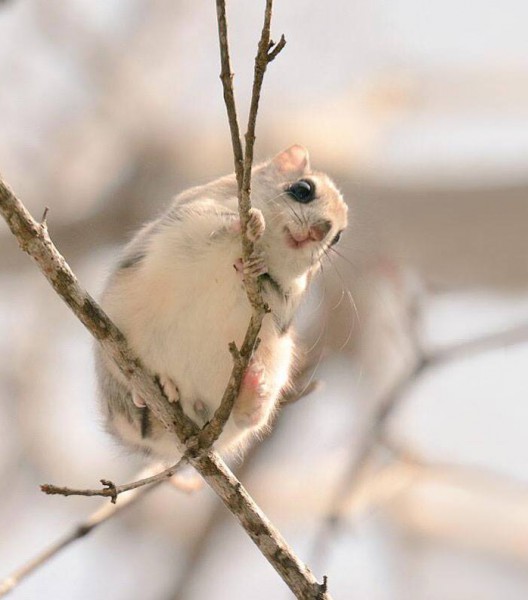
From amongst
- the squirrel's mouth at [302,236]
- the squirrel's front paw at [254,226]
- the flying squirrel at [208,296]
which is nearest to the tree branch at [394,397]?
the flying squirrel at [208,296]

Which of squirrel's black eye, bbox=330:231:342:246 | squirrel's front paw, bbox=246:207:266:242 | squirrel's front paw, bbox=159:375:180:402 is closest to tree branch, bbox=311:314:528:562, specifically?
squirrel's black eye, bbox=330:231:342:246

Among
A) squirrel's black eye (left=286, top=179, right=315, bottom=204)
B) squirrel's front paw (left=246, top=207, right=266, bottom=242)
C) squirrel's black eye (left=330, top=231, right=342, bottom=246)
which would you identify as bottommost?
squirrel's front paw (left=246, top=207, right=266, bottom=242)

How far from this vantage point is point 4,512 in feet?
24.7

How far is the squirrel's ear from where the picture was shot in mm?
4305

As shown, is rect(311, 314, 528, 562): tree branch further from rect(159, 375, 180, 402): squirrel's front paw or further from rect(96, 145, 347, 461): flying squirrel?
rect(159, 375, 180, 402): squirrel's front paw

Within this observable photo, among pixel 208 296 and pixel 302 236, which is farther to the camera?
pixel 302 236

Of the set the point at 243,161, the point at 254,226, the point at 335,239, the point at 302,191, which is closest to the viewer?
the point at 243,161

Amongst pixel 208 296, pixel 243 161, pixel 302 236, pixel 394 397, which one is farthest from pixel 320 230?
pixel 243 161

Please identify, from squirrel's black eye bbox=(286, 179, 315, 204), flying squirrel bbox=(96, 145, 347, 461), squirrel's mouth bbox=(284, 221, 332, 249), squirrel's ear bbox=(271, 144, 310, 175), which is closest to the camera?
flying squirrel bbox=(96, 145, 347, 461)

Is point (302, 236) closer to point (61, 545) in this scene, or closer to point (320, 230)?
point (320, 230)

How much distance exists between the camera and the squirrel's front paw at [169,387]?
3725 mm

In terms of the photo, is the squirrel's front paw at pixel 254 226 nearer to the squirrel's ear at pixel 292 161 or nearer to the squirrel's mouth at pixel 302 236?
the squirrel's mouth at pixel 302 236

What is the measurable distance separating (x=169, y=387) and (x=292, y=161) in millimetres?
1122

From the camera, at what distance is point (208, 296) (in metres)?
3.67
